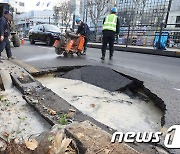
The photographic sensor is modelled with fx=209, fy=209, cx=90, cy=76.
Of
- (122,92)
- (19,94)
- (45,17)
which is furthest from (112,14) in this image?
(45,17)

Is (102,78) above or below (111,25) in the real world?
below

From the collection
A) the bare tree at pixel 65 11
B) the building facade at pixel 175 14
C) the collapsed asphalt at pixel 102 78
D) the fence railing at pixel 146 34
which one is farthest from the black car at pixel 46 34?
the bare tree at pixel 65 11

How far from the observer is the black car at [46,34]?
1348 centimetres

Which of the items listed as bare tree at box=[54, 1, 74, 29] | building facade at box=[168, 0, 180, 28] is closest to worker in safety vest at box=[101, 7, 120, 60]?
building facade at box=[168, 0, 180, 28]

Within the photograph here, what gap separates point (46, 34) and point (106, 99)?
37.2 feet

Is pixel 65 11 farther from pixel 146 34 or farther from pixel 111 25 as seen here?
pixel 111 25

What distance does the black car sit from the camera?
13477 millimetres

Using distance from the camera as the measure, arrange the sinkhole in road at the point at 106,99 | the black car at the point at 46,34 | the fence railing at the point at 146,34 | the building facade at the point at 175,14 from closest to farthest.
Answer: the sinkhole in road at the point at 106,99
the fence railing at the point at 146,34
the black car at the point at 46,34
the building facade at the point at 175,14

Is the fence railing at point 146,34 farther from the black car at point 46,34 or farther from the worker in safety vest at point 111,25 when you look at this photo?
the worker in safety vest at point 111,25

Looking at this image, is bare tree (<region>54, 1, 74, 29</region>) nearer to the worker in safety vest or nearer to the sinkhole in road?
the worker in safety vest

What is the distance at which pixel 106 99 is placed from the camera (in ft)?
10.7

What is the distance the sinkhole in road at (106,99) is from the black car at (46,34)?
29.7 ft

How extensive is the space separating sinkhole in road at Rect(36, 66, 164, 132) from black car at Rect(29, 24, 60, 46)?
906 centimetres

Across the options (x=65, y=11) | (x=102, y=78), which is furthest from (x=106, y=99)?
(x=65, y=11)
